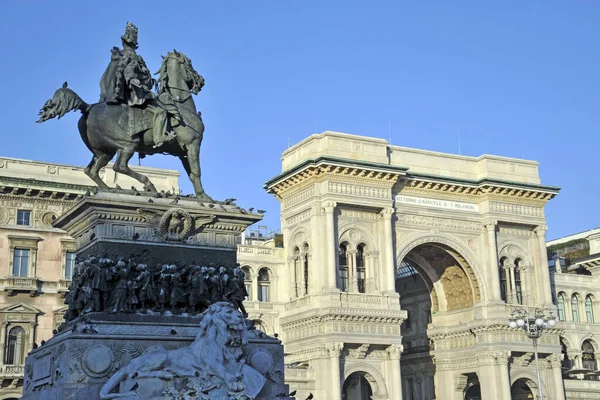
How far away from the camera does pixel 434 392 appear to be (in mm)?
60375

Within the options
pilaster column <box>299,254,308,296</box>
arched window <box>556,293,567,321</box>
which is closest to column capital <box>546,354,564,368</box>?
arched window <box>556,293,567,321</box>

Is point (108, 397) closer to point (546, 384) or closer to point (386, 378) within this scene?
point (386, 378)

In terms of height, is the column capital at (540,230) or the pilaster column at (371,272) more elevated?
the column capital at (540,230)

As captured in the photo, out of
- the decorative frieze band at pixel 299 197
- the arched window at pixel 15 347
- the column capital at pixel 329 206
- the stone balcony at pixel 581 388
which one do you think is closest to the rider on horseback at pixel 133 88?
the column capital at pixel 329 206

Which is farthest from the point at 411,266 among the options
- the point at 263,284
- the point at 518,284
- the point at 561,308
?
the point at 561,308

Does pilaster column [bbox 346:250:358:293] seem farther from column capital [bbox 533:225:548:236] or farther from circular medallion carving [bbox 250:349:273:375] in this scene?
circular medallion carving [bbox 250:349:273:375]

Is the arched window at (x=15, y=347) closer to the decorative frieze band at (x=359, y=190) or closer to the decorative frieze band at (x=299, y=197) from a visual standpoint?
the decorative frieze band at (x=299, y=197)

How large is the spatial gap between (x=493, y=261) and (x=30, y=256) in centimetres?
2890

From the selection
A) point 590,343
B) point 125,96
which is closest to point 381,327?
point 590,343

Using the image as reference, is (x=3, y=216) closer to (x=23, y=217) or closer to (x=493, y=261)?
(x=23, y=217)

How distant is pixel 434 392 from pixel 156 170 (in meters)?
24.4

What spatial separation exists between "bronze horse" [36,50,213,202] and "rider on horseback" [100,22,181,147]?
11 centimetres

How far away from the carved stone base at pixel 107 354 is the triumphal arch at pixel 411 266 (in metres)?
36.9

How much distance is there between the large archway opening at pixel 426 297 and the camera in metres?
57.8
